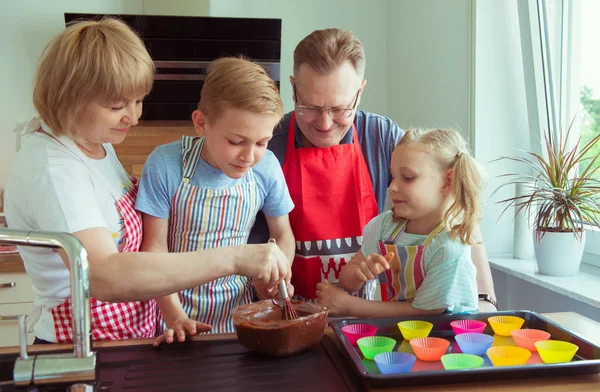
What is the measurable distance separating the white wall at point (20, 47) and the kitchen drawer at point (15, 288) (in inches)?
28.6

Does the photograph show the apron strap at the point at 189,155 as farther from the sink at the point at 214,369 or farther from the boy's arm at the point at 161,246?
the sink at the point at 214,369

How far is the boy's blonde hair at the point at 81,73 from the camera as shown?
1.12 metres

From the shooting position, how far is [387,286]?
1.42 m

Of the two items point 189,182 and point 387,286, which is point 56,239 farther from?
point 387,286

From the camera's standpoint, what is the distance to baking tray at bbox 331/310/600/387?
2.88 ft

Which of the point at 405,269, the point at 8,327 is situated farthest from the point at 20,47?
the point at 405,269

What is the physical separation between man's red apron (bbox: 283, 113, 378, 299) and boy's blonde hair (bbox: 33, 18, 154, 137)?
0.59 m

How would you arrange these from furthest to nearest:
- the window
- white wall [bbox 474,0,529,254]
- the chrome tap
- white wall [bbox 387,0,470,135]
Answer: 1. white wall [bbox 387,0,470,135]
2. white wall [bbox 474,0,529,254]
3. the window
4. the chrome tap

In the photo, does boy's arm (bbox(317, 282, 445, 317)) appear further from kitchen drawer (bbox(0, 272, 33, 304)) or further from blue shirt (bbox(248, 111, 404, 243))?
kitchen drawer (bbox(0, 272, 33, 304))

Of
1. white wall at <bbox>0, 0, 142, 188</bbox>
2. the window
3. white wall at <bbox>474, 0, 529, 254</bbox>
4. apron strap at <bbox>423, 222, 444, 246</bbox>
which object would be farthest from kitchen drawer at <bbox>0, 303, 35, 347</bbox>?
the window

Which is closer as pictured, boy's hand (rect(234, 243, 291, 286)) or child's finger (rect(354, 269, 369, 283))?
boy's hand (rect(234, 243, 291, 286))

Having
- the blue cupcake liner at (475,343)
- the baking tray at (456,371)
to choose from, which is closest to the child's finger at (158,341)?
the baking tray at (456,371)

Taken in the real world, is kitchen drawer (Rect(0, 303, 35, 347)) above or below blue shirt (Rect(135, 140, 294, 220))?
below

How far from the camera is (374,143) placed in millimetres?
1705
